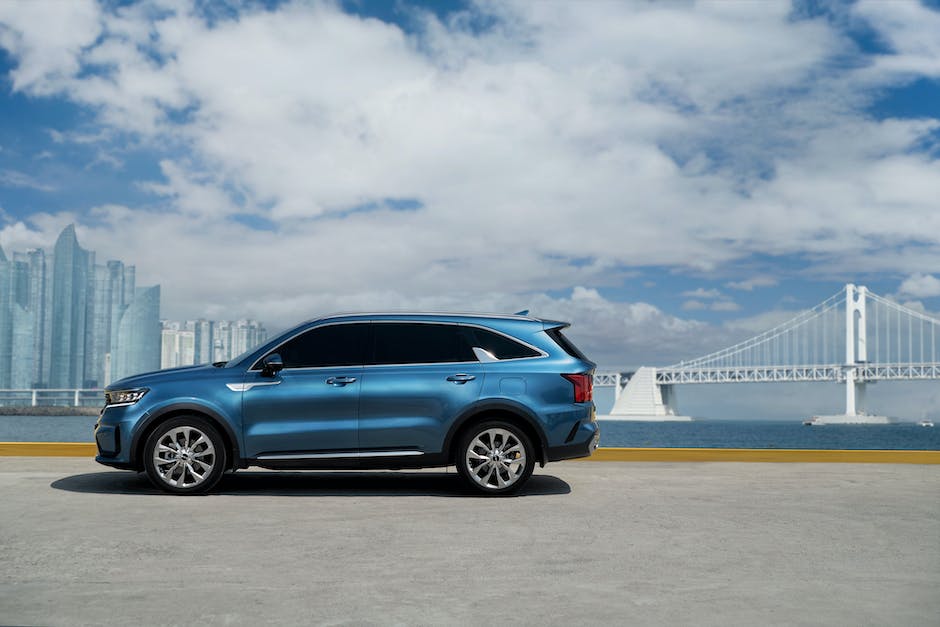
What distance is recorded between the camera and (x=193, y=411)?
8594 millimetres

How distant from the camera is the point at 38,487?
898 cm

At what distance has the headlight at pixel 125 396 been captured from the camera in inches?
342

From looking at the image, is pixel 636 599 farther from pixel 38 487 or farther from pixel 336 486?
pixel 38 487

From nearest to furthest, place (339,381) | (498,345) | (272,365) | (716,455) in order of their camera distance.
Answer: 1. (272,365)
2. (339,381)
3. (498,345)
4. (716,455)

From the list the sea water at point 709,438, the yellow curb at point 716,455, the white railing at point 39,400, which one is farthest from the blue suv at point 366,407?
the white railing at point 39,400

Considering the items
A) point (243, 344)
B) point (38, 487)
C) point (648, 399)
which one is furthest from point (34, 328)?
point (38, 487)

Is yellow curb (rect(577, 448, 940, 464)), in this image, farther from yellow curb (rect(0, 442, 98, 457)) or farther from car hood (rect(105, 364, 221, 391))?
yellow curb (rect(0, 442, 98, 457))

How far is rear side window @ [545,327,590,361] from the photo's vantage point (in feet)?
29.3

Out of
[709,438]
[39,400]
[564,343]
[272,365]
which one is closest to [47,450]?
[272,365]

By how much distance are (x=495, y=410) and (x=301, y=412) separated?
1.73m

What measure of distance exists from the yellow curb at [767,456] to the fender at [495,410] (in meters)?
→ 3.97

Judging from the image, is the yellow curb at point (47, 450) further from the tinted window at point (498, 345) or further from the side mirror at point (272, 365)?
the tinted window at point (498, 345)

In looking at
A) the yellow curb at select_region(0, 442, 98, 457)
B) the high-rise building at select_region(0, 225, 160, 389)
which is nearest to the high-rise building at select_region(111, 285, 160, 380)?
the high-rise building at select_region(0, 225, 160, 389)

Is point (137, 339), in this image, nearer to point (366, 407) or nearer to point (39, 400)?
point (39, 400)
